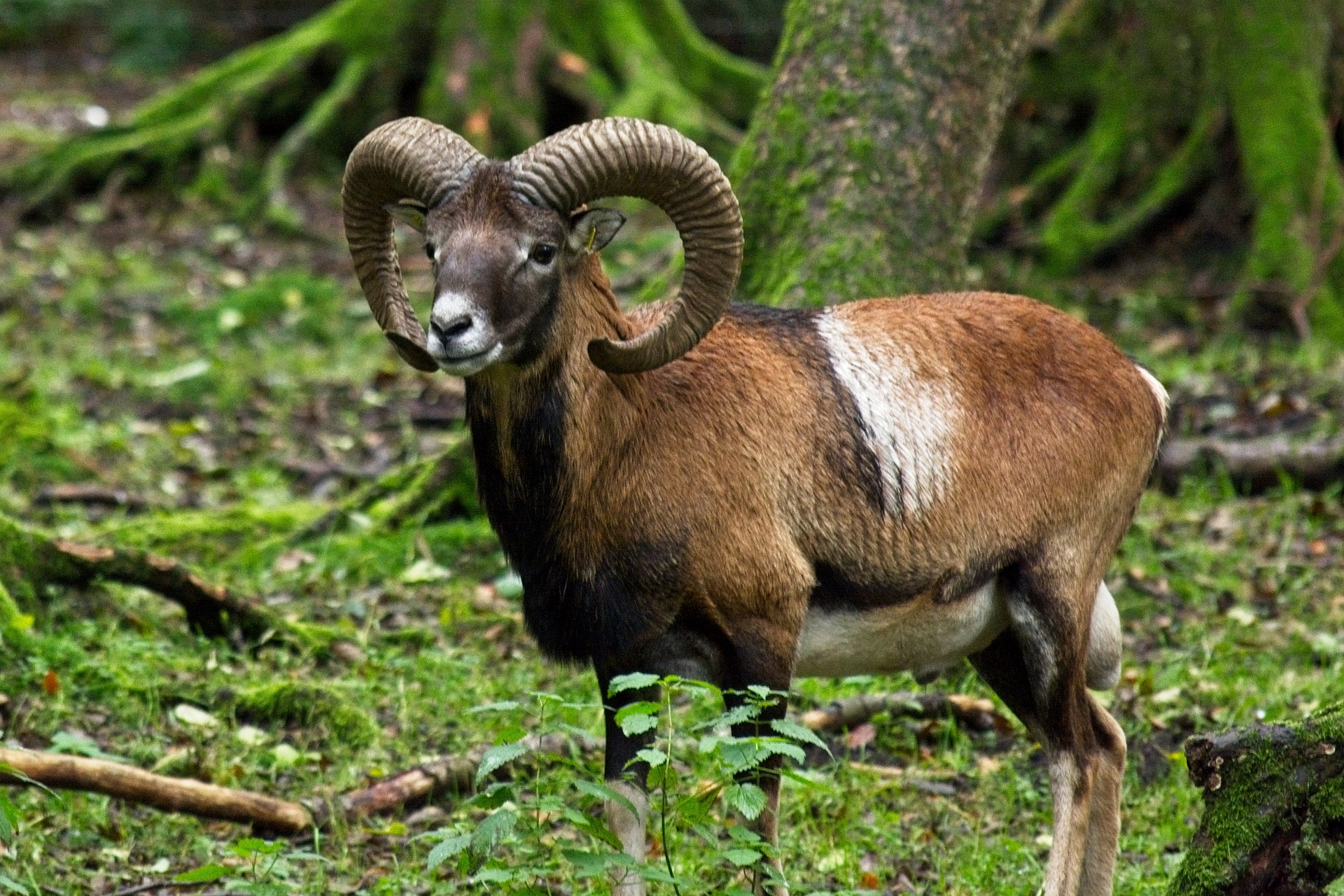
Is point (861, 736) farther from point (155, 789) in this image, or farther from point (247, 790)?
point (155, 789)

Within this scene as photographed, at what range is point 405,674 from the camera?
716 cm

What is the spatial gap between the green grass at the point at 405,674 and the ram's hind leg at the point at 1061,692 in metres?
0.31

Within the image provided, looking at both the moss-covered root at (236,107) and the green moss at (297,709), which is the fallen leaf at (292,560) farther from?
the moss-covered root at (236,107)

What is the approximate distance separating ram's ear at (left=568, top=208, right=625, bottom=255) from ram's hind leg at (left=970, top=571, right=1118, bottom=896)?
169 centimetres

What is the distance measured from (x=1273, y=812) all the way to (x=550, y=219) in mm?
2507

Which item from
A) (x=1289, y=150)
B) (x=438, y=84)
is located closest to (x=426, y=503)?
(x=1289, y=150)

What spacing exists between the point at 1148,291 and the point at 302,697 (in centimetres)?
775

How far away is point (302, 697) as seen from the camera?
6684 millimetres

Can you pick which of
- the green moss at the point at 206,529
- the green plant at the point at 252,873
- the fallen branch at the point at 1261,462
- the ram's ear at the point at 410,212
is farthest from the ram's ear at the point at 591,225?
the fallen branch at the point at 1261,462

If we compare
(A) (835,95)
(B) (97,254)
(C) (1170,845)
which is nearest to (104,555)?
(A) (835,95)

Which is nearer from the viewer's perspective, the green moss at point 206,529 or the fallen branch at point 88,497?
the green moss at point 206,529

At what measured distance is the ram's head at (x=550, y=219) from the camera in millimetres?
4926

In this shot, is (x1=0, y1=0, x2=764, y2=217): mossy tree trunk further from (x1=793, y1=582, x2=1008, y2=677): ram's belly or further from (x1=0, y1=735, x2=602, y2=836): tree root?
(x1=793, y1=582, x2=1008, y2=677): ram's belly

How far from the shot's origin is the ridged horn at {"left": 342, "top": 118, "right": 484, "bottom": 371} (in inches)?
203
